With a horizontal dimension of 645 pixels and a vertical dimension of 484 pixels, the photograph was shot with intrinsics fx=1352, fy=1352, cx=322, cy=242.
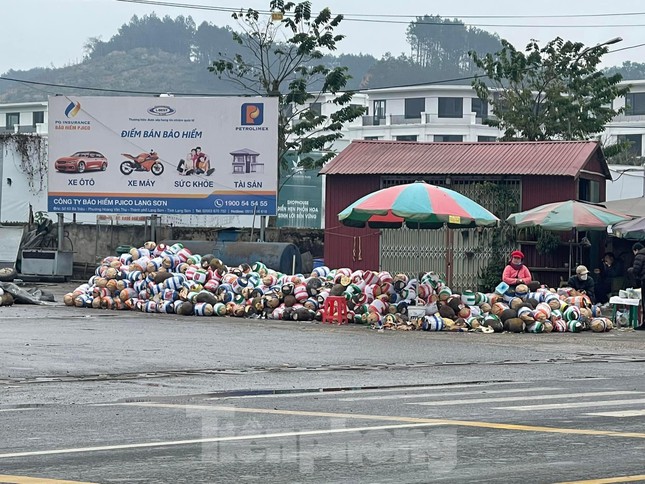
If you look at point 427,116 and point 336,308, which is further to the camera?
point 427,116

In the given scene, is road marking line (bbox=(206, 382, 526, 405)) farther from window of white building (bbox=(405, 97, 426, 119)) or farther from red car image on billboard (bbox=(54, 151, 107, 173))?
window of white building (bbox=(405, 97, 426, 119))

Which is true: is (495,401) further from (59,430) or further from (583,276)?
(583,276)

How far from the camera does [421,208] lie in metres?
24.5

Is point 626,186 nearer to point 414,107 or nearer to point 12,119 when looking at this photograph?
point 414,107

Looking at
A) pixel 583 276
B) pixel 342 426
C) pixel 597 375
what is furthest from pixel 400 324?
pixel 342 426

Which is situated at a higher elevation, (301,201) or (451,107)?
(451,107)

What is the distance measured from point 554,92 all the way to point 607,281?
18.2 m

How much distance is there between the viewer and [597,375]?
629 inches

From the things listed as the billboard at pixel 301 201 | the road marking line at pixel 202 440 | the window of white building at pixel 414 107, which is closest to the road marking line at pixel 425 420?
the road marking line at pixel 202 440

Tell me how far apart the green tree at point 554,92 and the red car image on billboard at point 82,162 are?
60.2 feet

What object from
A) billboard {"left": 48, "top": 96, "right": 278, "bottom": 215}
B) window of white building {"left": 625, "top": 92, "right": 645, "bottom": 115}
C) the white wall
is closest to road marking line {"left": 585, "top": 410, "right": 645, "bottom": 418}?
billboard {"left": 48, "top": 96, "right": 278, "bottom": 215}

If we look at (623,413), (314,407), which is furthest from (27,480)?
(623,413)

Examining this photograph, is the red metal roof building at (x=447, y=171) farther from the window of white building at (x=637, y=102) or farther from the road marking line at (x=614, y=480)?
the window of white building at (x=637, y=102)

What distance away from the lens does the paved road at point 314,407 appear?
27.8 feet
